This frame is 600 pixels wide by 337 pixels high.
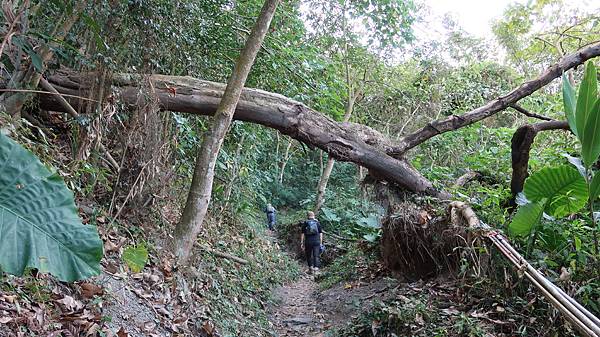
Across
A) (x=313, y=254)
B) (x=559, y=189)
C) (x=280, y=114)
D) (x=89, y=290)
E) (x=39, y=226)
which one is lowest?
(x=313, y=254)

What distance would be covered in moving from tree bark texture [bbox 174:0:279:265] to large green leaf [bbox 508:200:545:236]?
126 inches

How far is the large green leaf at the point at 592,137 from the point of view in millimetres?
3186

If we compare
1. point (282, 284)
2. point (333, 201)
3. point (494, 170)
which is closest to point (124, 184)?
point (282, 284)

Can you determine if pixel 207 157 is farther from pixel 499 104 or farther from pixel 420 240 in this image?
pixel 499 104

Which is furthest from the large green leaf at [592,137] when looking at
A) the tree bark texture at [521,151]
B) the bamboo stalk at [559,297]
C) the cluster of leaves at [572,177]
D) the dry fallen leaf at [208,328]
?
the dry fallen leaf at [208,328]

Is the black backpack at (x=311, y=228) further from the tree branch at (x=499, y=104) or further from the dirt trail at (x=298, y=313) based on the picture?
the tree branch at (x=499, y=104)

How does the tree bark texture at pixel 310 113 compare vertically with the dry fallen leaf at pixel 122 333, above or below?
above

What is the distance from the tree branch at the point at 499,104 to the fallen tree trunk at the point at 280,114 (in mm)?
339

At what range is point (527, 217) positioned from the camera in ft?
12.6

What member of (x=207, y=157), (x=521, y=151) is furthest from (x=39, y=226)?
(x=521, y=151)

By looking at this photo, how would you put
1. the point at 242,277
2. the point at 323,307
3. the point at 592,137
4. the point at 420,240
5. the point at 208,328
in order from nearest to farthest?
the point at 592,137, the point at 208,328, the point at 420,240, the point at 323,307, the point at 242,277

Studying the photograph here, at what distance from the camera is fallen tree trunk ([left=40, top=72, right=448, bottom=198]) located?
5082mm

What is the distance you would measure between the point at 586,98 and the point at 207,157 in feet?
12.0

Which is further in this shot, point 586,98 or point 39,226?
point 586,98
